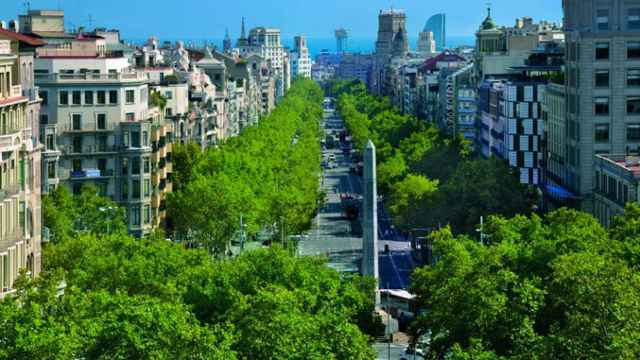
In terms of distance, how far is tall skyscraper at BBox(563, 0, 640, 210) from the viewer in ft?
422

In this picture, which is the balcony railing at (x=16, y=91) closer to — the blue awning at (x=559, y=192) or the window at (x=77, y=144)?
the window at (x=77, y=144)

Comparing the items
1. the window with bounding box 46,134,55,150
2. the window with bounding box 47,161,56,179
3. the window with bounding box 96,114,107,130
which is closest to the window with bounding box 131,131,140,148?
the window with bounding box 96,114,107,130

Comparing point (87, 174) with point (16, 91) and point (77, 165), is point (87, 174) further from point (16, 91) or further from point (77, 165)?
point (16, 91)

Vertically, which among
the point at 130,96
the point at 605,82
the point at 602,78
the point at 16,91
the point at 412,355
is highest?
the point at 16,91

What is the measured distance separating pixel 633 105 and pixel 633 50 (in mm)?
3902

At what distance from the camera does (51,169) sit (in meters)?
122

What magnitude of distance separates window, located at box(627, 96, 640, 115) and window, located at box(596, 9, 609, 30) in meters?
5.33

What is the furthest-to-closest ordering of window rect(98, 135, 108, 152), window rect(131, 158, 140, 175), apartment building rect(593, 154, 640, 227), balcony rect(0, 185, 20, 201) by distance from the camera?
1. window rect(131, 158, 140, 175)
2. window rect(98, 135, 108, 152)
3. apartment building rect(593, 154, 640, 227)
4. balcony rect(0, 185, 20, 201)

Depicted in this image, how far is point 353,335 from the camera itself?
67.6m

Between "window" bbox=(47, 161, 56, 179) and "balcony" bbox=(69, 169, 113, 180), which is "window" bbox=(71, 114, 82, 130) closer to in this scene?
"balcony" bbox=(69, 169, 113, 180)

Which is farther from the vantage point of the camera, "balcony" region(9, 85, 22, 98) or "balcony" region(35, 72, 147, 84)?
"balcony" region(35, 72, 147, 84)

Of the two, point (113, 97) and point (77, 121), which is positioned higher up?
point (113, 97)

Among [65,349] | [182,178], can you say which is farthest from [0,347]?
[182,178]

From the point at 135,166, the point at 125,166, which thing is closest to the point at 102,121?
the point at 125,166
